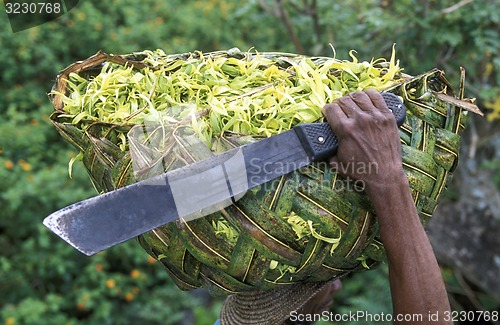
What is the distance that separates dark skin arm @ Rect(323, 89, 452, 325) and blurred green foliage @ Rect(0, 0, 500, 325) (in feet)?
5.37

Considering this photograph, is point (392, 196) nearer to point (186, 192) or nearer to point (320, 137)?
point (320, 137)

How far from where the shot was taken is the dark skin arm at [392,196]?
4.26 feet

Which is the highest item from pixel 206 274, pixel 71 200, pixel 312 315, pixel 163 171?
pixel 163 171

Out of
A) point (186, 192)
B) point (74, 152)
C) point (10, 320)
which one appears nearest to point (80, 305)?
point (10, 320)

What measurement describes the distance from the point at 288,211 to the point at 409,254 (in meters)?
0.29

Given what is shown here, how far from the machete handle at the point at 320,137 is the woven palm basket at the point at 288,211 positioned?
0.11 ft

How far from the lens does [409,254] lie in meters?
1.31

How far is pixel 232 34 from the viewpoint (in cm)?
486

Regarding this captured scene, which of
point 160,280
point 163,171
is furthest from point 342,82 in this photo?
point 160,280

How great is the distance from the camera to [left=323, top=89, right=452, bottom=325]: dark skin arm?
1299mm

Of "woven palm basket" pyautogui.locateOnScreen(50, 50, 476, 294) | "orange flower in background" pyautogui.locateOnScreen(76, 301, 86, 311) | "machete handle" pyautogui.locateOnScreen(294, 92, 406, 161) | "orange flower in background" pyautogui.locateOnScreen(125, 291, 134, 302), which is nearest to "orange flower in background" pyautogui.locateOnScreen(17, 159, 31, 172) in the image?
"orange flower in background" pyautogui.locateOnScreen(76, 301, 86, 311)

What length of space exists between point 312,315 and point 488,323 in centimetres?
226

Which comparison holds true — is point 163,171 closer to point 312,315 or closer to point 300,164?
point 300,164

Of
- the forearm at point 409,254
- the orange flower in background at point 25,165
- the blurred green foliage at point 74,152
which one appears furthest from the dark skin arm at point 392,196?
the orange flower in background at point 25,165
